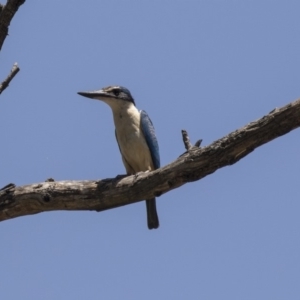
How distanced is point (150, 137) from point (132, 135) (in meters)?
0.29

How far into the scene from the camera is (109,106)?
9883 millimetres

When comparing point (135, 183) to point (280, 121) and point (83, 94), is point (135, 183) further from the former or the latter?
point (83, 94)

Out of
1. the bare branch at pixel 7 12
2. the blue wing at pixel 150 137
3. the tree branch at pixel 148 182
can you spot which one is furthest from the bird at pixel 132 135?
the bare branch at pixel 7 12

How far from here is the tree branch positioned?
609cm

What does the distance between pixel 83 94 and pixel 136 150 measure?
1.05 metres

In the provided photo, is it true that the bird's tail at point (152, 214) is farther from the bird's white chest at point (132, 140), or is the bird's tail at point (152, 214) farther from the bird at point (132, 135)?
the bird's white chest at point (132, 140)

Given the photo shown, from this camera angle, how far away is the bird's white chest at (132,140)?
968 cm

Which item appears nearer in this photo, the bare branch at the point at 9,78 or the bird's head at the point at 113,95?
the bare branch at the point at 9,78

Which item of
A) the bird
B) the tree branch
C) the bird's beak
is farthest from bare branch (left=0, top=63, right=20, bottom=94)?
the bird

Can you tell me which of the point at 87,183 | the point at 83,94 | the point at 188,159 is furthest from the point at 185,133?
the point at 83,94

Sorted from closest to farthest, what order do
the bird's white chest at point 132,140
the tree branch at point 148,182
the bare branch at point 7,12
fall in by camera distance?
the tree branch at point 148,182 < the bare branch at point 7,12 < the bird's white chest at point 132,140

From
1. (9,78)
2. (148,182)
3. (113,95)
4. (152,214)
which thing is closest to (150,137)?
(113,95)

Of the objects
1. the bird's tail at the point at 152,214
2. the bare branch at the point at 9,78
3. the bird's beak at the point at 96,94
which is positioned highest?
the bird's beak at the point at 96,94

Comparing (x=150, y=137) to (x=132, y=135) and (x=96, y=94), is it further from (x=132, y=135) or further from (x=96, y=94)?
(x=96, y=94)
